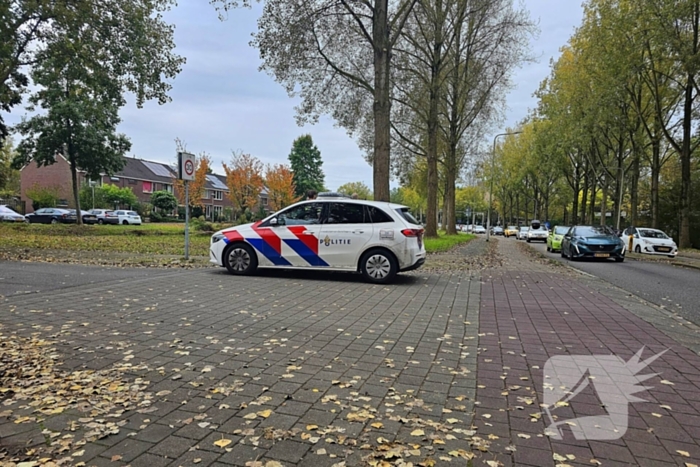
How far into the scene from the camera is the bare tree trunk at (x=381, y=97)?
15.9m

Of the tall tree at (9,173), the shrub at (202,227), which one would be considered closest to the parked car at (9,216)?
the tall tree at (9,173)

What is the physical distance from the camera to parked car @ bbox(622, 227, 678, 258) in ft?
69.8

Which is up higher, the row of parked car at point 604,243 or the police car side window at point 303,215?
the police car side window at point 303,215

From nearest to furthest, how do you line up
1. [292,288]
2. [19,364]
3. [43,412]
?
1. [43,412]
2. [19,364]
3. [292,288]

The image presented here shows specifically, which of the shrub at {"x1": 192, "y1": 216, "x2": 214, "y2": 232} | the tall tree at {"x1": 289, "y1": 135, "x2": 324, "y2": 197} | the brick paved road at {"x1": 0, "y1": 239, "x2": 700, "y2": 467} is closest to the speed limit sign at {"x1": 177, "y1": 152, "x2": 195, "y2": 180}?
the brick paved road at {"x1": 0, "y1": 239, "x2": 700, "y2": 467}

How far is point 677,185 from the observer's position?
35.9 metres

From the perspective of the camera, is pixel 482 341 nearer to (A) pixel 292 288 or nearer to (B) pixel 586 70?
(A) pixel 292 288

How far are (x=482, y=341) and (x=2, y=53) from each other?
56.0 ft

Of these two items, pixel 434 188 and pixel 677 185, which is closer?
pixel 434 188

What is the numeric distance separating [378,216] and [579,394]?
6.05m

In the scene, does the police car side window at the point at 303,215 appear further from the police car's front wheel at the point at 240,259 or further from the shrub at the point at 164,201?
the shrub at the point at 164,201

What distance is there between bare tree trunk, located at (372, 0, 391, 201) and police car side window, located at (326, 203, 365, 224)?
6.84 metres

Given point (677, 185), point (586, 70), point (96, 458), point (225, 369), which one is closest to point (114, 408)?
point (96, 458)

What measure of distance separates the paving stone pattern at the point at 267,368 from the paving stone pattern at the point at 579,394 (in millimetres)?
252
